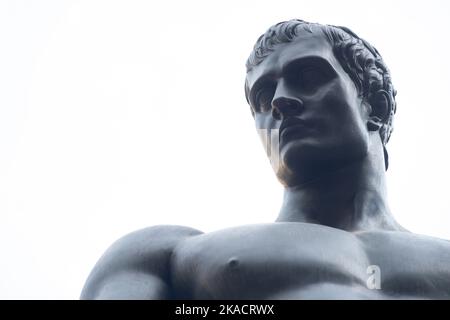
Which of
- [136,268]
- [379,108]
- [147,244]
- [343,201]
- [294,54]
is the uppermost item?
[294,54]

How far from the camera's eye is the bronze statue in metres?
9.25

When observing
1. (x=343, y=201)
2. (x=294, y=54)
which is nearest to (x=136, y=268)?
(x=343, y=201)

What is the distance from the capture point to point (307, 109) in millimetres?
11031

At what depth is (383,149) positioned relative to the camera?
11.9 meters

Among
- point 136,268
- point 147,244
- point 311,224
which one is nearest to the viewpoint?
point 136,268

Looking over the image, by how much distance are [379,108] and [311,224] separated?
2341 millimetres

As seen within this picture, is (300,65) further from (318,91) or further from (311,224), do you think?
(311,224)

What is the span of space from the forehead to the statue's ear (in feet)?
1.88

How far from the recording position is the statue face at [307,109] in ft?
35.8

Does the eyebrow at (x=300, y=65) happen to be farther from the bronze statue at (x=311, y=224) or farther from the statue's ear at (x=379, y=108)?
the statue's ear at (x=379, y=108)

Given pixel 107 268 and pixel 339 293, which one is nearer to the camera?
pixel 339 293
